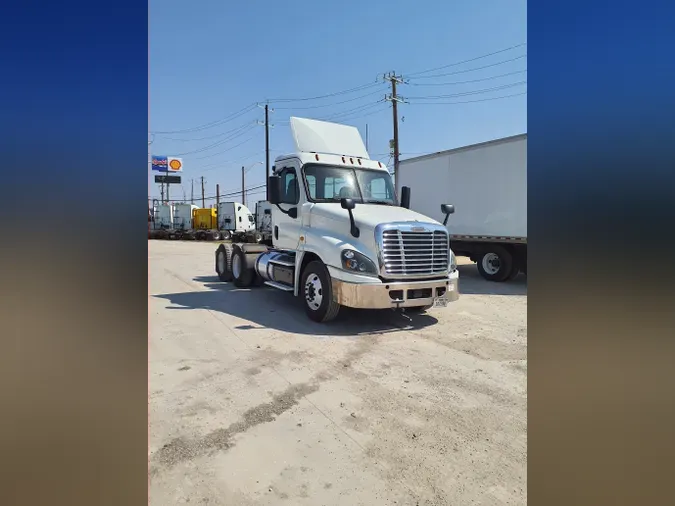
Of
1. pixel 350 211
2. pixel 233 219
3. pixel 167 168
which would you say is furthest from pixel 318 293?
pixel 167 168

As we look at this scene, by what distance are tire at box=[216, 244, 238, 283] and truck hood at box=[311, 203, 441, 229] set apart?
428cm

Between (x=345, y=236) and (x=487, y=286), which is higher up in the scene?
(x=345, y=236)

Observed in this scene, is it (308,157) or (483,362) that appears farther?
(308,157)

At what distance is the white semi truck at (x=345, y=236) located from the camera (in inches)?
231

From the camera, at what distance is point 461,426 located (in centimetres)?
314

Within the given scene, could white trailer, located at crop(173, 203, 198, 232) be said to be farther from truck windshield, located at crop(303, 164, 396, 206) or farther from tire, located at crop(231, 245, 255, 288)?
truck windshield, located at crop(303, 164, 396, 206)

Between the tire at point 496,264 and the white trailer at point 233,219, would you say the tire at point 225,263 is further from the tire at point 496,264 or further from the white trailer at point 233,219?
the white trailer at point 233,219

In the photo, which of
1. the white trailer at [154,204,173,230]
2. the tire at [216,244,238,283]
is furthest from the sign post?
the tire at [216,244,238,283]

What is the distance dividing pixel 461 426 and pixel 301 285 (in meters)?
4.20

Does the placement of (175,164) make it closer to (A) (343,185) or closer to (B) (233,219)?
(B) (233,219)

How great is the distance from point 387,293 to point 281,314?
83.8 inches

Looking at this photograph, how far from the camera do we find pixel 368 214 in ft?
21.0
